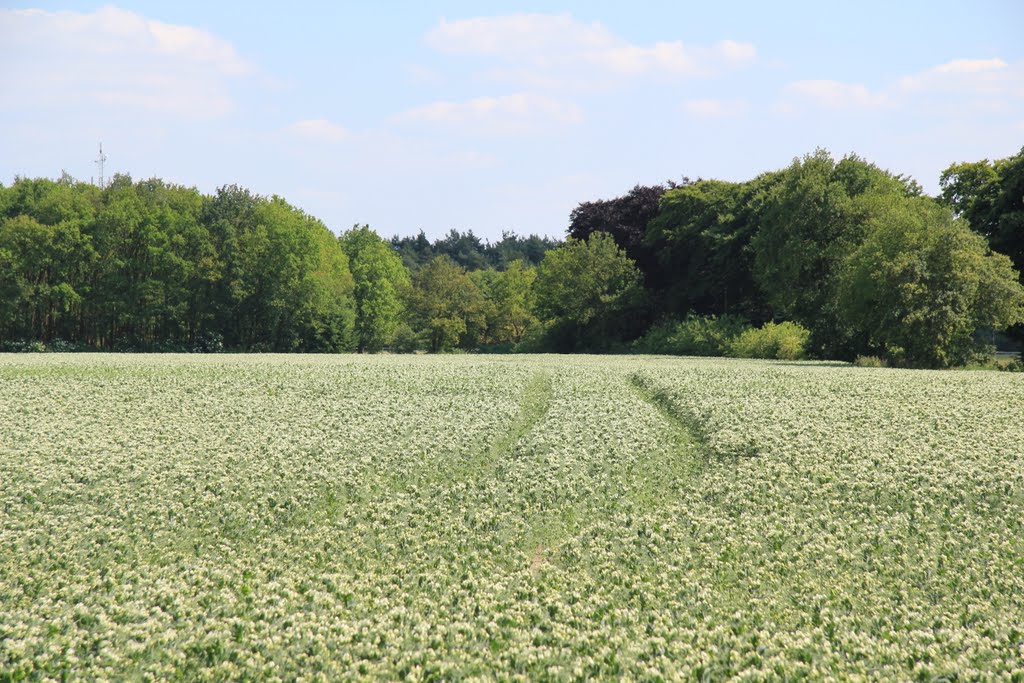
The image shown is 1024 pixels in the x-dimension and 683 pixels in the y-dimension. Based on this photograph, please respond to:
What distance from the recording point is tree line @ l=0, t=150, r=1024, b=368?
191 feet

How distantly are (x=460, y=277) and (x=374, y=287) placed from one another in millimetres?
9923

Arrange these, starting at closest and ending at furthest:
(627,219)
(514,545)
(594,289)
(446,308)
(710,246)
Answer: (514,545) → (710,246) → (594,289) → (627,219) → (446,308)

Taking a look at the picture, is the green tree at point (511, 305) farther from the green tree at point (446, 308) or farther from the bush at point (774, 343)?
the bush at point (774, 343)

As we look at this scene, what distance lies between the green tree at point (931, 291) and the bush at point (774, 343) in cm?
996

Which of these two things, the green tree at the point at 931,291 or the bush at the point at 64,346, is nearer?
the green tree at the point at 931,291

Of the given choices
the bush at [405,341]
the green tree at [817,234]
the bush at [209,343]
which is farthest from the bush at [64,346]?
the green tree at [817,234]

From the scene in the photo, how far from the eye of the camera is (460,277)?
10300 cm

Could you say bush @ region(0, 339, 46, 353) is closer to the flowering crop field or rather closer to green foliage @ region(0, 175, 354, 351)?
green foliage @ region(0, 175, 354, 351)

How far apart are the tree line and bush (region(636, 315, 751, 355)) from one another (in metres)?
0.19

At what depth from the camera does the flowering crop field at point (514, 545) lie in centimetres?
925

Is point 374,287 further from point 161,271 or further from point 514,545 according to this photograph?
point 514,545

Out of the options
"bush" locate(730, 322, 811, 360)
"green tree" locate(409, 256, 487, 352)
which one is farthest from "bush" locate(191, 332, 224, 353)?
"bush" locate(730, 322, 811, 360)

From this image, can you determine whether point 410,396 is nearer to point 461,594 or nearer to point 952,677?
point 461,594

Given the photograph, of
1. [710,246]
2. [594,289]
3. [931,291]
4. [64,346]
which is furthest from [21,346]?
[931,291]
